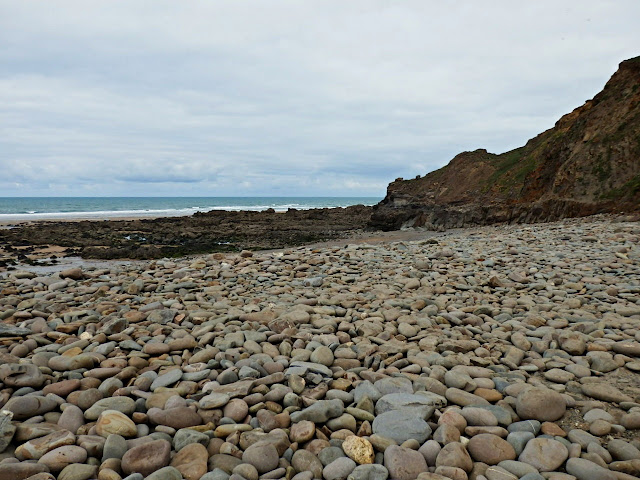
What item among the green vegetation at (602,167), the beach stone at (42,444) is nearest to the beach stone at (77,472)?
the beach stone at (42,444)

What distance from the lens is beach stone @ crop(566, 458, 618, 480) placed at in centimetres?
235

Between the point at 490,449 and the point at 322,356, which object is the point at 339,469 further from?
the point at 322,356

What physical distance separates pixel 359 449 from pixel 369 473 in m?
0.19

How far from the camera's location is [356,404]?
3.11m

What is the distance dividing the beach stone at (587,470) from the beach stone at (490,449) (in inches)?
11.7

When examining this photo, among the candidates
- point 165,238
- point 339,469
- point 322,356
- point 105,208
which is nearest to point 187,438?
point 339,469

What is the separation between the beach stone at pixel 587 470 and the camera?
7.72 ft

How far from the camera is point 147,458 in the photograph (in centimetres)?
250

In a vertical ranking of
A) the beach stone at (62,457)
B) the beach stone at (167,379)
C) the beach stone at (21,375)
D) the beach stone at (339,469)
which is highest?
the beach stone at (21,375)

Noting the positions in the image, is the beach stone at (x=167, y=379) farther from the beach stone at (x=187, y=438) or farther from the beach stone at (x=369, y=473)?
the beach stone at (x=369, y=473)

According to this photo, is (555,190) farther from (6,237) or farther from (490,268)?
(6,237)

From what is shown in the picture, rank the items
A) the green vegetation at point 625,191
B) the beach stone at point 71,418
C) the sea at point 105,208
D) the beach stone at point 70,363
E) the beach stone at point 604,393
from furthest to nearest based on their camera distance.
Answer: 1. the sea at point 105,208
2. the green vegetation at point 625,191
3. the beach stone at point 70,363
4. the beach stone at point 604,393
5. the beach stone at point 71,418

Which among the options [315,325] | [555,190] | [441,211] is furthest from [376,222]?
[315,325]

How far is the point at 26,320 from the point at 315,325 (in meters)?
3.11
